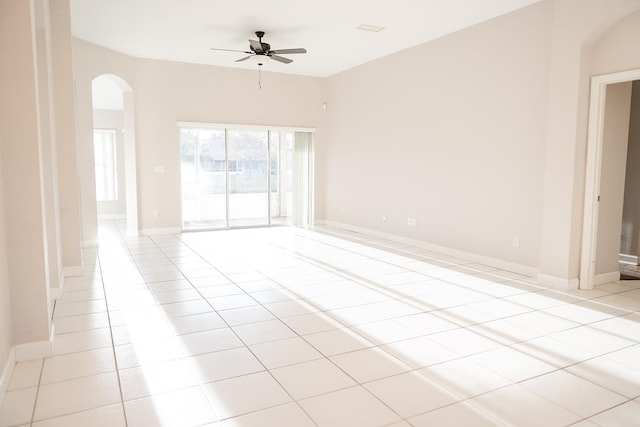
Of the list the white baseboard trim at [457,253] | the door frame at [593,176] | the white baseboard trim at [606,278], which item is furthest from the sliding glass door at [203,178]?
the white baseboard trim at [606,278]

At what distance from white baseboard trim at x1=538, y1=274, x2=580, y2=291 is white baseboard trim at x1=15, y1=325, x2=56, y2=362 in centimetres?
481

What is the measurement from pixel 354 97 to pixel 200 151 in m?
3.34

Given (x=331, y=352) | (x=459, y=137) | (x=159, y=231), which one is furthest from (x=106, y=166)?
(x=331, y=352)

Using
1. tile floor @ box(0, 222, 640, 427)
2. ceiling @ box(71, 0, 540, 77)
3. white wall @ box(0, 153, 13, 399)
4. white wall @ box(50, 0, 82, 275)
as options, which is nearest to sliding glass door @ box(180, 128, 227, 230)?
ceiling @ box(71, 0, 540, 77)

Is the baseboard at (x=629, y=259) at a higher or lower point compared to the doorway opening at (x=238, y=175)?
lower

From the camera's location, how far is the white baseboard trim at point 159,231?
8.23 meters

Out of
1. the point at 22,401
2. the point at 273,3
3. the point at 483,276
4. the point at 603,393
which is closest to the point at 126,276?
the point at 22,401

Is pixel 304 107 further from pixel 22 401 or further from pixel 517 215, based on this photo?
pixel 22 401

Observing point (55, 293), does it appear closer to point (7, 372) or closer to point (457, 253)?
point (7, 372)

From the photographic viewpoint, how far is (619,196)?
511 cm

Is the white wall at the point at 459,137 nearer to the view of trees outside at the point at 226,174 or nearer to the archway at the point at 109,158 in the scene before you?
the view of trees outside at the point at 226,174

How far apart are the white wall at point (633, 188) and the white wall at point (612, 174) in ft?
5.00

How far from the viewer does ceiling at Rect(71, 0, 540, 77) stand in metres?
5.31

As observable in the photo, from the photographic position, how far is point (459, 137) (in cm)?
628
